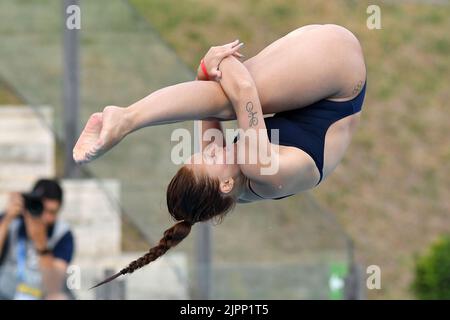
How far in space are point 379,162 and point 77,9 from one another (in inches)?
209

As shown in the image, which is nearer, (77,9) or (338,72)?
(338,72)

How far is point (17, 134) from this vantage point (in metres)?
10.4

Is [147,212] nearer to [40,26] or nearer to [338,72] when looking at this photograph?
[40,26]

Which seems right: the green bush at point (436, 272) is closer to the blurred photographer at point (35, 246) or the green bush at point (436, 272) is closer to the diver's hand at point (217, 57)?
the blurred photographer at point (35, 246)

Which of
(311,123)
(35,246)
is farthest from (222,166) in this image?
(35,246)

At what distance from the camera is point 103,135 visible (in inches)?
197

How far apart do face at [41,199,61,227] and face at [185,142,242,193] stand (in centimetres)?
357

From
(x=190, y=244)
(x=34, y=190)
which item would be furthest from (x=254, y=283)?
(x=34, y=190)

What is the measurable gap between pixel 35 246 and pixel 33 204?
0.35 m

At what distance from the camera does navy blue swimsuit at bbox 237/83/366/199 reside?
526 cm

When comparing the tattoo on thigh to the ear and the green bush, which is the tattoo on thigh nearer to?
the ear

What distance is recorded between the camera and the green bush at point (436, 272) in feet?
34.0
